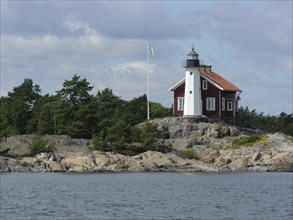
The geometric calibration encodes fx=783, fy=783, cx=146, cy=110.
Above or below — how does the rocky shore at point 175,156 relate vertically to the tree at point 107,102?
below

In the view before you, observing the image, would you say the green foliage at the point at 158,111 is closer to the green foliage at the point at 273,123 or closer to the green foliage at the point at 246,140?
the green foliage at the point at 273,123

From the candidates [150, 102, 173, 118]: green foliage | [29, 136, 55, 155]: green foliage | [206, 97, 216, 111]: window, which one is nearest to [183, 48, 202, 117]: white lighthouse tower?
[206, 97, 216, 111]: window

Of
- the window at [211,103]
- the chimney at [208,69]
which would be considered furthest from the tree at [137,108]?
the window at [211,103]

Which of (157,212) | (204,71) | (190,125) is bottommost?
(157,212)

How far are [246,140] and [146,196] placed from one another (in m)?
28.3

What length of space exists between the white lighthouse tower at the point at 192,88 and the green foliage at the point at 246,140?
7.76 metres

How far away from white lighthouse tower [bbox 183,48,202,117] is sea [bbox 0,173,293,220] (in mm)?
15967

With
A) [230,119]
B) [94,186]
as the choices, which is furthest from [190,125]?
[94,186]

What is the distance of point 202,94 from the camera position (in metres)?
79.0

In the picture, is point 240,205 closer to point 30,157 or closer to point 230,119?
point 30,157

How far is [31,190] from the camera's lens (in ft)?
155

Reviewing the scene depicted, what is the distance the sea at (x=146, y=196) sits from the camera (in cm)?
3538

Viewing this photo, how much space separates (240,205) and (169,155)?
91.0ft

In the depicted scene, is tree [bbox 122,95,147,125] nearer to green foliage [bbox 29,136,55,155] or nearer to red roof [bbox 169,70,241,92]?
red roof [bbox 169,70,241,92]
